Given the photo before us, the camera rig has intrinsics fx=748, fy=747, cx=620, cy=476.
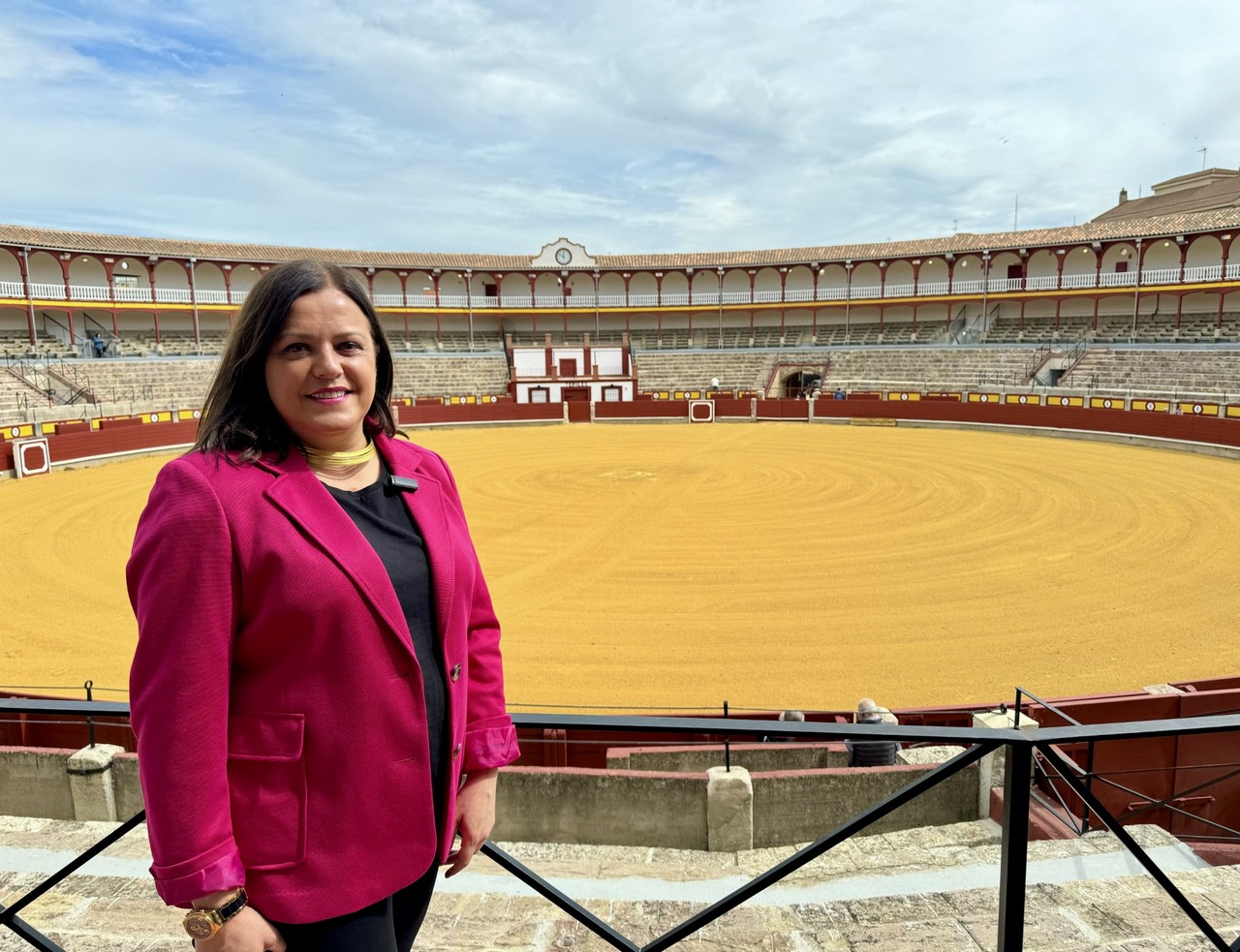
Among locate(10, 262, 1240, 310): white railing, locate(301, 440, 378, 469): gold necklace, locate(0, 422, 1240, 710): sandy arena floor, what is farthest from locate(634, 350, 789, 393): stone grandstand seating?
locate(301, 440, 378, 469): gold necklace

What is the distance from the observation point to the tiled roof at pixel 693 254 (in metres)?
34.8

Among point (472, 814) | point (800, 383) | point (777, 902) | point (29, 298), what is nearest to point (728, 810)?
point (777, 902)

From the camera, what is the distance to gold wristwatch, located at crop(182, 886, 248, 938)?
49.1 inches

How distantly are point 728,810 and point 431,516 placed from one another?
353 cm

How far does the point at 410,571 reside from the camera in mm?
1503

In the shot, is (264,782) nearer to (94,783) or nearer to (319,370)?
(319,370)

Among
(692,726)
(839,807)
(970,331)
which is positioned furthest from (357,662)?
(970,331)

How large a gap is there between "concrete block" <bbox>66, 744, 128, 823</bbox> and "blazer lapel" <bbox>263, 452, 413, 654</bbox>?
4638 mm

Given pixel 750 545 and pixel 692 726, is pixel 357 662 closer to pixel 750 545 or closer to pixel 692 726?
pixel 692 726

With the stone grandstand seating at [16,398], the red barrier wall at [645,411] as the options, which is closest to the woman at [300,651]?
the stone grandstand seating at [16,398]

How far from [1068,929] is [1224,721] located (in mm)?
1447

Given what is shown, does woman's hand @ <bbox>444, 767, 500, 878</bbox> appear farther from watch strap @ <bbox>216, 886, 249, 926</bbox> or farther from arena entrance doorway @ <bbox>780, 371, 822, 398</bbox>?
arena entrance doorway @ <bbox>780, 371, 822, 398</bbox>

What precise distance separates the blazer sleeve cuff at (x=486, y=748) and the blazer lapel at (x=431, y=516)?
400 millimetres

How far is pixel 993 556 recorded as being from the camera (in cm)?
1148
